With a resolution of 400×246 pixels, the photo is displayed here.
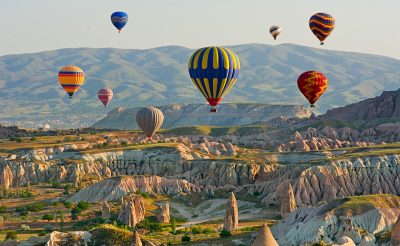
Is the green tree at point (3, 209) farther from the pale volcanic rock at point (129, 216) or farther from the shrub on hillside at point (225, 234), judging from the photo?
the shrub on hillside at point (225, 234)

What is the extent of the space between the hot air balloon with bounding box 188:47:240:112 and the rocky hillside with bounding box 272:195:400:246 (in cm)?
3615

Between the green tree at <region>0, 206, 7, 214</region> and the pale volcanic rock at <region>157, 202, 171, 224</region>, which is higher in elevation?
the green tree at <region>0, 206, 7, 214</region>

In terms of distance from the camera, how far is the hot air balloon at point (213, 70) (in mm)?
128750

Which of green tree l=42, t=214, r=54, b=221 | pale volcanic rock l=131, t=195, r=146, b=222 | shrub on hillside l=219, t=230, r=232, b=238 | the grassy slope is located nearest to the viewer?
the grassy slope

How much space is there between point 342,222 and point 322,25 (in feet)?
325

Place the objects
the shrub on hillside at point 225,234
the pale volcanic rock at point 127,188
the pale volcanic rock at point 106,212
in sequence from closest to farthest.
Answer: the shrub on hillside at point 225,234, the pale volcanic rock at point 106,212, the pale volcanic rock at point 127,188

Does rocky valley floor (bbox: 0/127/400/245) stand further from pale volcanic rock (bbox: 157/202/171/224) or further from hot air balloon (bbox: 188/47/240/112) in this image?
hot air balloon (bbox: 188/47/240/112)

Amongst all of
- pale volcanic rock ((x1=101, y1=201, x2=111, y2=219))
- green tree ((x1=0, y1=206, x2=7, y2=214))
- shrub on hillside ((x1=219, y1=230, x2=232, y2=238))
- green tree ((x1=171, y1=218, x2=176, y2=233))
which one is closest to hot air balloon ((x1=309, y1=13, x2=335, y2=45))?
green tree ((x1=171, y1=218, x2=176, y2=233))

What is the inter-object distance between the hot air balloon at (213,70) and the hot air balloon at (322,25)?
5508 centimetres

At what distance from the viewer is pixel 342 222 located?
3565 inches

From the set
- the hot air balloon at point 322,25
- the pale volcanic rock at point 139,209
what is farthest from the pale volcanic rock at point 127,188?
the hot air balloon at point 322,25

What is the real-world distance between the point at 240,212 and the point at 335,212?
47886mm

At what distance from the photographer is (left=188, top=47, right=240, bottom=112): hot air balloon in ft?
422

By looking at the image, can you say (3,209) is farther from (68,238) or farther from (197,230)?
(68,238)
